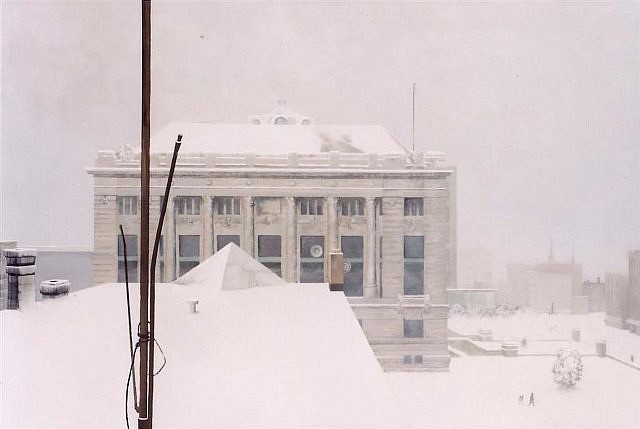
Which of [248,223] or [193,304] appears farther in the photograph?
[248,223]

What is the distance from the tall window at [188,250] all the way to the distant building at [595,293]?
4565 millimetres

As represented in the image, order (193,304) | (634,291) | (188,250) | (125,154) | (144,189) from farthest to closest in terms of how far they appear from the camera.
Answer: (634,291), (188,250), (125,154), (193,304), (144,189)

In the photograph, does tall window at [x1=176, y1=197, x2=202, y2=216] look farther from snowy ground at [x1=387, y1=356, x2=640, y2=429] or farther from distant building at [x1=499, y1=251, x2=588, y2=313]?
distant building at [x1=499, y1=251, x2=588, y2=313]

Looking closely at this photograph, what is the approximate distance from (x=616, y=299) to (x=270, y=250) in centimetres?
413

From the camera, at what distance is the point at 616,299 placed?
239 inches

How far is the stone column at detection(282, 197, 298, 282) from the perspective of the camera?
228 inches

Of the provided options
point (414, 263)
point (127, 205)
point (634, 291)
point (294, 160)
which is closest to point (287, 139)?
point (294, 160)

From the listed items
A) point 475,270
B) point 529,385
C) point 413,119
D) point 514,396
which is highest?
point 413,119

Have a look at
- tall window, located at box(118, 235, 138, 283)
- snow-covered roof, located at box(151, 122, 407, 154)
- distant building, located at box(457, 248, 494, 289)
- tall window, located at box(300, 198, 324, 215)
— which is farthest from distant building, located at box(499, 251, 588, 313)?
tall window, located at box(118, 235, 138, 283)

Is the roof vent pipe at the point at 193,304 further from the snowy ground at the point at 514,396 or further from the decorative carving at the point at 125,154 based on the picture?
the snowy ground at the point at 514,396

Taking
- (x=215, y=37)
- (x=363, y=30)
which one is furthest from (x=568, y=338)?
(x=215, y=37)

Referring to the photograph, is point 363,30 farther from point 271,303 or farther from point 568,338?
point 568,338

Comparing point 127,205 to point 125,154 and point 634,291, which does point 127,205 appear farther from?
point 634,291

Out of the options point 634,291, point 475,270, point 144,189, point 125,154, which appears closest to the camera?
point 144,189
